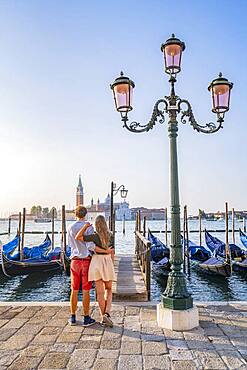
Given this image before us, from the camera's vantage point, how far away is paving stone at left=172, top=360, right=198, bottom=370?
297 centimetres

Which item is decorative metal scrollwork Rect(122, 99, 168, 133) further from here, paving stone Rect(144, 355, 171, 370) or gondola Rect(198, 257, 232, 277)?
gondola Rect(198, 257, 232, 277)

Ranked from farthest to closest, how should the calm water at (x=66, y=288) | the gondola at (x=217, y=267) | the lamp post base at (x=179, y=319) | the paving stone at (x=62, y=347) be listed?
the gondola at (x=217, y=267)
the calm water at (x=66, y=288)
the lamp post base at (x=179, y=319)
the paving stone at (x=62, y=347)

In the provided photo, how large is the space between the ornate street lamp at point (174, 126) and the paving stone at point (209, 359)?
72 centimetres

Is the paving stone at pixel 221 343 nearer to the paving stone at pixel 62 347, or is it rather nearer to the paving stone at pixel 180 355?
the paving stone at pixel 180 355

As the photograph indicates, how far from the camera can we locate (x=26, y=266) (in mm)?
12414

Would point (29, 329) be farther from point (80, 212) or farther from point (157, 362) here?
point (157, 362)

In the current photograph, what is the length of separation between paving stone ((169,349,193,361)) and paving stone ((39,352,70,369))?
37.5 inches

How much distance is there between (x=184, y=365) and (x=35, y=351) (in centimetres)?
139

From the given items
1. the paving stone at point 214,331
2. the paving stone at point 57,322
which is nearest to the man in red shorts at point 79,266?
the paving stone at point 57,322

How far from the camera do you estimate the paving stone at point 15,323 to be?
4059 millimetres

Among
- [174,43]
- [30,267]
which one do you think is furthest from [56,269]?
[174,43]

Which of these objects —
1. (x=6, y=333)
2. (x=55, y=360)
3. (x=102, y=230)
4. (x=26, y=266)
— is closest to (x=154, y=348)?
(x=55, y=360)

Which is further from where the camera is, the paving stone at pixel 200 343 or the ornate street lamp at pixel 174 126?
the ornate street lamp at pixel 174 126

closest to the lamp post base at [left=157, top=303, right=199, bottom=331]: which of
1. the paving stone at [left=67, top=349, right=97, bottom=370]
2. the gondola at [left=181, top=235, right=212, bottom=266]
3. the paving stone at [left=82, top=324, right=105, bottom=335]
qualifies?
the paving stone at [left=82, top=324, right=105, bottom=335]
